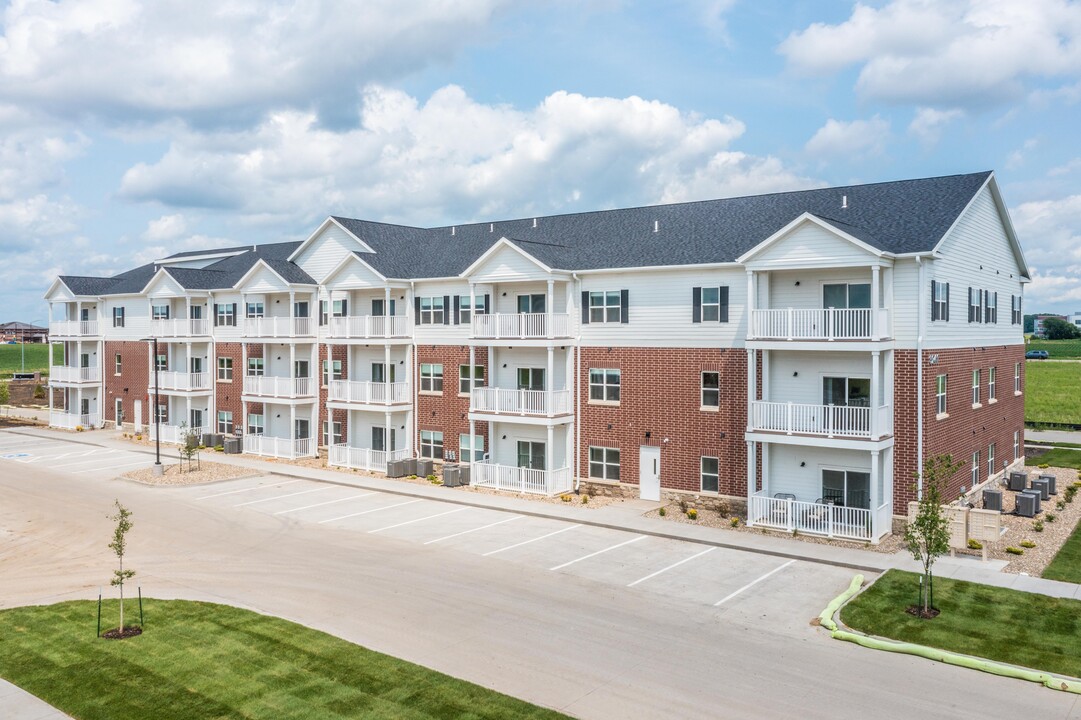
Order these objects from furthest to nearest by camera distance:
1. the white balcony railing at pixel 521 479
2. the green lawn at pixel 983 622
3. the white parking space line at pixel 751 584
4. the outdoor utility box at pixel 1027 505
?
the white balcony railing at pixel 521 479
the outdoor utility box at pixel 1027 505
the white parking space line at pixel 751 584
the green lawn at pixel 983 622

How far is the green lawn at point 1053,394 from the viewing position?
53841mm

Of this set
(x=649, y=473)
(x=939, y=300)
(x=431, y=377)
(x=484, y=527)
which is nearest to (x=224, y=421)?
(x=431, y=377)

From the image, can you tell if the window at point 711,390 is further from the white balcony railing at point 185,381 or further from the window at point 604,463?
the white balcony railing at point 185,381

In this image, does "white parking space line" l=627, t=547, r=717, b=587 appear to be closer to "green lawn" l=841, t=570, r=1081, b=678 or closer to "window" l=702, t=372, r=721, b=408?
"green lawn" l=841, t=570, r=1081, b=678

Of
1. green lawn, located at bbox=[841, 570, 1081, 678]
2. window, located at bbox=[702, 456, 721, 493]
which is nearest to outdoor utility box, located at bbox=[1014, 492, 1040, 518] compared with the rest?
green lawn, located at bbox=[841, 570, 1081, 678]

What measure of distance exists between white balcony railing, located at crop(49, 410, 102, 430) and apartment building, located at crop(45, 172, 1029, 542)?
1124 centimetres

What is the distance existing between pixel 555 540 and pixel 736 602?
23.1 ft

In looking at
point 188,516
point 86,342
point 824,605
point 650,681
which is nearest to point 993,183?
point 824,605

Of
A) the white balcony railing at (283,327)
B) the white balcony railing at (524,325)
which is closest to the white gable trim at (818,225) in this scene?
the white balcony railing at (524,325)

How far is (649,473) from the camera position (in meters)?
29.4

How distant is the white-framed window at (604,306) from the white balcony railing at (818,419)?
704cm

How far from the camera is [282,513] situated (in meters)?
28.0

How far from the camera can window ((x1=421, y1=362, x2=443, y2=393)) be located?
35.8 metres

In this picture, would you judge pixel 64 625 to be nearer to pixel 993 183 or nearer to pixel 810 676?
pixel 810 676
